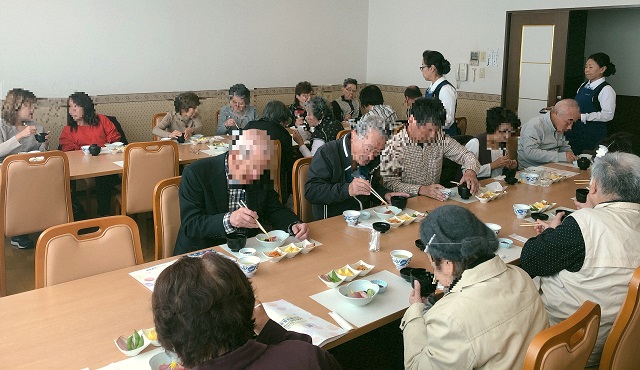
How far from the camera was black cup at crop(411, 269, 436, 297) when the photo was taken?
2.06m

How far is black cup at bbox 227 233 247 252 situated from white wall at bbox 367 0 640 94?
18.0 feet

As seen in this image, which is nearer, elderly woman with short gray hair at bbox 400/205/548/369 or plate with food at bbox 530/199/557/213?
elderly woman with short gray hair at bbox 400/205/548/369

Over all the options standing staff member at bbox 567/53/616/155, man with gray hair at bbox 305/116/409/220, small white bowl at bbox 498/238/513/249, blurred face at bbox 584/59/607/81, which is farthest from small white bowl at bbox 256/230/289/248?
blurred face at bbox 584/59/607/81

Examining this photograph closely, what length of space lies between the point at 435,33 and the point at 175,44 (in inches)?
134

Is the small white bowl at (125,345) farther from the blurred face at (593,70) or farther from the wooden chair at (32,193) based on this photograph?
the blurred face at (593,70)

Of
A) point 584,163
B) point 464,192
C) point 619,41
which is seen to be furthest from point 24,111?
point 619,41

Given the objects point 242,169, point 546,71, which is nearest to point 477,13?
point 546,71

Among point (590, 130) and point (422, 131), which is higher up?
point (422, 131)

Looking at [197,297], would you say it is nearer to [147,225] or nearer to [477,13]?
[147,225]

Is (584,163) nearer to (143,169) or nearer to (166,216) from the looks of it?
(166,216)

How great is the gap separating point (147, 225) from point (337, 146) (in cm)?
254

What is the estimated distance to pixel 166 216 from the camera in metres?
2.86

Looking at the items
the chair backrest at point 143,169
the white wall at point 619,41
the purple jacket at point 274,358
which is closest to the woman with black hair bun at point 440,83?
the chair backrest at point 143,169

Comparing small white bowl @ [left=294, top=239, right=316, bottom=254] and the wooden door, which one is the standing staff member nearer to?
the wooden door
